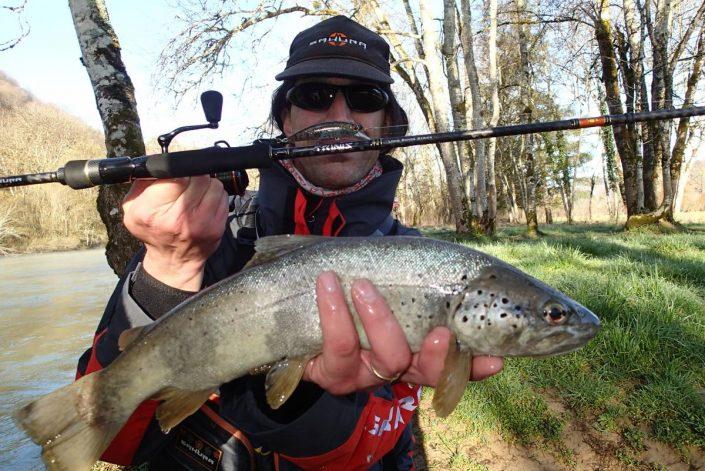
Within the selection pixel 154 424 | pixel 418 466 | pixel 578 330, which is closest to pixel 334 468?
pixel 154 424

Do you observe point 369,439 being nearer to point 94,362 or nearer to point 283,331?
point 283,331

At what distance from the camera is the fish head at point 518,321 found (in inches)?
73.3

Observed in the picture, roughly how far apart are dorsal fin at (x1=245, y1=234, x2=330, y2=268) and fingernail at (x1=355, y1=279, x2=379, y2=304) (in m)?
0.28

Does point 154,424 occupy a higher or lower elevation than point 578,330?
lower

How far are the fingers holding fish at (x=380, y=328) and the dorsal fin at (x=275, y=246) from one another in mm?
322

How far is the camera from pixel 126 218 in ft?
6.33

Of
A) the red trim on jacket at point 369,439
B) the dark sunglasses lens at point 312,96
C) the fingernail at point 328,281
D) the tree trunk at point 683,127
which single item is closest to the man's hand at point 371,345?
the fingernail at point 328,281

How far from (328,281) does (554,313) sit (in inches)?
38.8

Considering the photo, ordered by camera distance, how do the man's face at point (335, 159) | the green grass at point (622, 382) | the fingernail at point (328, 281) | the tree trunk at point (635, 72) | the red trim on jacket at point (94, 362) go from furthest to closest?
the tree trunk at point (635, 72)
the green grass at point (622, 382)
the man's face at point (335, 159)
the red trim on jacket at point (94, 362)
the fingernail at point (328, 281)

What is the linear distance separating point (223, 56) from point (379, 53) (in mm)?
11437

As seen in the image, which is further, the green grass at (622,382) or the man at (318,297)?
the green grass at (622,382)

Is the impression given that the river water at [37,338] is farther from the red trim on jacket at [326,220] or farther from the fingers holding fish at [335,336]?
the fingers holding fish at [335,336]

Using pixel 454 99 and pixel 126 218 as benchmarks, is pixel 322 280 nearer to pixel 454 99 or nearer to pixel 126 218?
pixel 126 218

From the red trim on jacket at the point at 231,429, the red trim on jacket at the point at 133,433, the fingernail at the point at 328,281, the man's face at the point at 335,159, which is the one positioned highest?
the man's face at the point at 335,159
